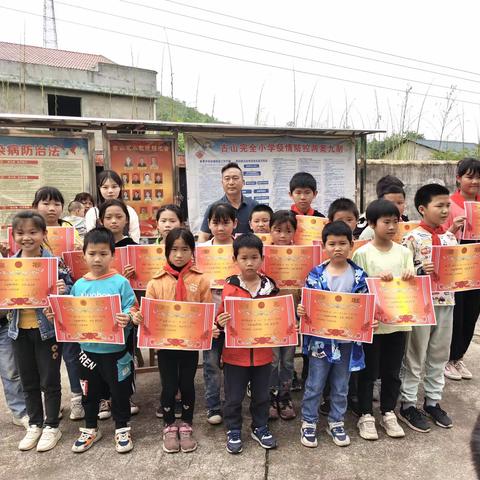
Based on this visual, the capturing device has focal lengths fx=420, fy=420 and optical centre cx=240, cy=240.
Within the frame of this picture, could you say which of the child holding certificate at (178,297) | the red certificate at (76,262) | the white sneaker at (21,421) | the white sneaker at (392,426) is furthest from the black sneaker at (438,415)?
the white sneaker at (21,421)

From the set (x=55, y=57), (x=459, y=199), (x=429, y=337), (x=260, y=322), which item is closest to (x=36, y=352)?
(x=260, y=322)

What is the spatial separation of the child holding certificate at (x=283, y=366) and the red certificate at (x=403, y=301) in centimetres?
68

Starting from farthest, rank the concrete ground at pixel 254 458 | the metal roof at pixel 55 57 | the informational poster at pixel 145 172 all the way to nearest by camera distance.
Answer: the metal roof at pixel 55 57 < the informational poster at pixel 145 172 < the concrete ground at pixel 254 458

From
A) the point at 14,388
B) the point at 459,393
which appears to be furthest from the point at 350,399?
the point at 14,388

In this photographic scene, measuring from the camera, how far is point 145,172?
14.2 ft

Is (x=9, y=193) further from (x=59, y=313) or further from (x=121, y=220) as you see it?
(x=59, y=313)

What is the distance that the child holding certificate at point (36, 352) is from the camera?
2803 mm

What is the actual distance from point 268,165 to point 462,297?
2385mm

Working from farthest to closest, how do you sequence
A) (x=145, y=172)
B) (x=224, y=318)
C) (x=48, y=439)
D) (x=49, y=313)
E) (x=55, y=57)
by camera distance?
(x=55, y=57) < (x=145, y=172) < (x=48, y=439) < (x=49, y=313) < (x=224, y=318)

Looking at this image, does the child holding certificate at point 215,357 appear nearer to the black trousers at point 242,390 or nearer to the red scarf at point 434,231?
the black trousers at point 242,390

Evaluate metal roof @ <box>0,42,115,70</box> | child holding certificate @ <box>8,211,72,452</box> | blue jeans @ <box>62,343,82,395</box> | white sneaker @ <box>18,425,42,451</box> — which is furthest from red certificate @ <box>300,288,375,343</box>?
metal roof @ <box>0,42,115,70</box>

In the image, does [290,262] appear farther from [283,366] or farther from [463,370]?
[463,370]

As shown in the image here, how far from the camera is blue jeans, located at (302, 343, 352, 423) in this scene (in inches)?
110

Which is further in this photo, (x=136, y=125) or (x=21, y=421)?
(x=136, y=125)
